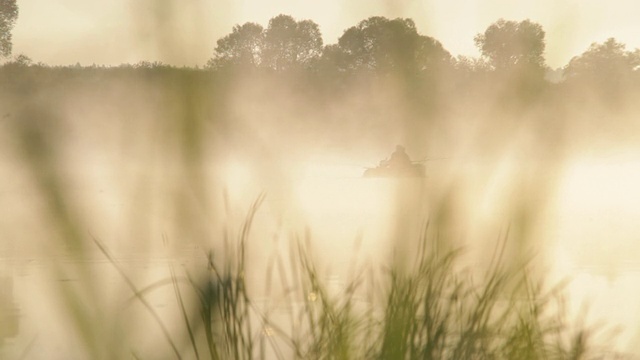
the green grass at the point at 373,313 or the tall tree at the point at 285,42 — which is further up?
the tall tree at the point at 285,42

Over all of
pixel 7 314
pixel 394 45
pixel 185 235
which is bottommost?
pixel 7 314

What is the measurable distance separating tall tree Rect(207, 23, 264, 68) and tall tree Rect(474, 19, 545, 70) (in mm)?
263

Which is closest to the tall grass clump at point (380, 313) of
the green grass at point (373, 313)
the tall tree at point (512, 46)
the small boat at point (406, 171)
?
the green grass at point (373, 313)

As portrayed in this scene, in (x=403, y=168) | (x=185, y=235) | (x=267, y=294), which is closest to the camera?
(x=185, y=235)

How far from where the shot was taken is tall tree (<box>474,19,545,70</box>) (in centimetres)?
107

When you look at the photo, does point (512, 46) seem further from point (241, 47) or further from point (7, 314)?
point (7, 314)

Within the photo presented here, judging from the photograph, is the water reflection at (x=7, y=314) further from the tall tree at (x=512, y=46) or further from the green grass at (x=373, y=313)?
the tall tree at (x=512, y=46)

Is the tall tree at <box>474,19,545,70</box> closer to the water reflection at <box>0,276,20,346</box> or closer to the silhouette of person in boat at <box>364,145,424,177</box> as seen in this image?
the silhouette of person in boat at <box>364,145,424,177</box>

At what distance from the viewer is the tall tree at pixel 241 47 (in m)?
0.87

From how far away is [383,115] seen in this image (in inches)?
39.7

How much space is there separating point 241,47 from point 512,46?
34cm

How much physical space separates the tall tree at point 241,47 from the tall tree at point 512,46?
263 millimetres

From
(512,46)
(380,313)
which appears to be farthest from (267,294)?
(512,46)

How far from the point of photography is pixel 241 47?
3.15 ft
